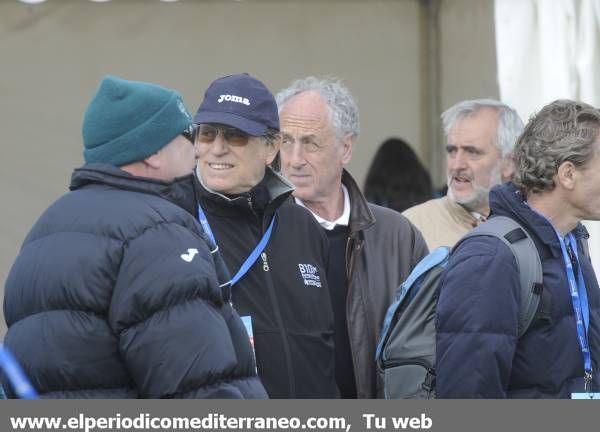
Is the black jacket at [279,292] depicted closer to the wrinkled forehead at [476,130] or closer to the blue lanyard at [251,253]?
the blue lanyard at [251,253]

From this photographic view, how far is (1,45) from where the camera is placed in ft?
19.9

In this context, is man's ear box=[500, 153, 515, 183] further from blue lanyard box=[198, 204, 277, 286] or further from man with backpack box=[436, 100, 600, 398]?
blue lanyard box=[198, 204, 277, 286]

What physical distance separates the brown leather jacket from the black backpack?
26cm

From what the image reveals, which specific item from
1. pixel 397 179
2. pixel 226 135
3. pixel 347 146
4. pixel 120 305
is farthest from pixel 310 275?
pixel 397 179

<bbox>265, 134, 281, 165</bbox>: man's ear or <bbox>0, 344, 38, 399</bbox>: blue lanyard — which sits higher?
<bbox>265, 134, 281, 165</bbox>: man's ear

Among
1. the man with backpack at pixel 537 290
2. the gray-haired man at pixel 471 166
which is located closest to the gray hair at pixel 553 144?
the man with backpack at pixel 537 290

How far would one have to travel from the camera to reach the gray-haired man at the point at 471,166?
15.7 feet

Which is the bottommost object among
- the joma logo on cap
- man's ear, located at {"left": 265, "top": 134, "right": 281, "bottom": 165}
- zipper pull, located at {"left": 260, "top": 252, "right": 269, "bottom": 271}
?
zipper pull, located at {"left": 260, "top": 252, "right": 269, "bottom": 271}

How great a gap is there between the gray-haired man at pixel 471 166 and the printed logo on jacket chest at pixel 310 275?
118 cm

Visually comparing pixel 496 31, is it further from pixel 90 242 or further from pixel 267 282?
pixel 90 242

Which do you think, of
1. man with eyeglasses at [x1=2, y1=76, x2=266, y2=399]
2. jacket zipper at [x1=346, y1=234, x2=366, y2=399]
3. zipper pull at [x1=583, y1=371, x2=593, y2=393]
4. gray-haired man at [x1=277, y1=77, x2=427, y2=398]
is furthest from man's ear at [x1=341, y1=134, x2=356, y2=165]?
man with eyeglasses at [x1=2, y1=76, x2=266, y2=399]

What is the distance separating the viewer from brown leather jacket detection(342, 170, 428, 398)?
3.85 metres
